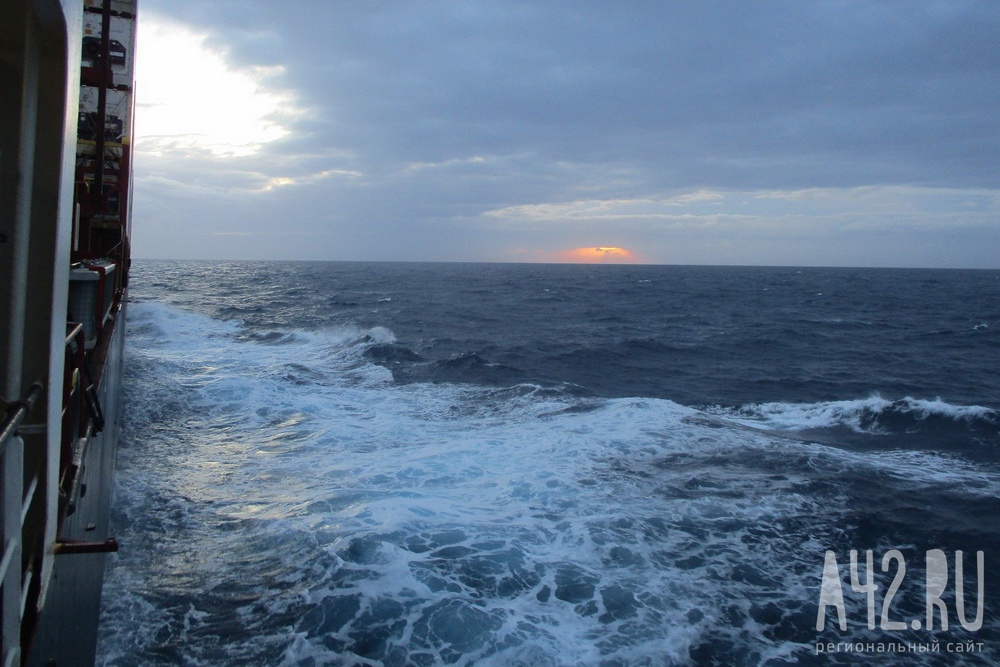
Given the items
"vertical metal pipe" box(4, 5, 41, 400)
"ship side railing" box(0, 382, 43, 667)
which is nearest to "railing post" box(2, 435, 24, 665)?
"ship side railing" box(0, 382, 43, 667)

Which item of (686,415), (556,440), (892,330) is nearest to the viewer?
(556,440)

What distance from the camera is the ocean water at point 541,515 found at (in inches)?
228

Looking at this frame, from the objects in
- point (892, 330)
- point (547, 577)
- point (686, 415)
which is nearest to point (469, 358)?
point (686, 415)

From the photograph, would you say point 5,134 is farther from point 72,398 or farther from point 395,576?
point 395,576

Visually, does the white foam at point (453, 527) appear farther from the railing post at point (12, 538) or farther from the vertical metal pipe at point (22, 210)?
the vertical metal pipe at point (22, 210)

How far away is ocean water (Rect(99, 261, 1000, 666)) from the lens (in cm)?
579

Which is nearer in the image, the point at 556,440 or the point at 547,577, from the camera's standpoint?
the point at 547,577

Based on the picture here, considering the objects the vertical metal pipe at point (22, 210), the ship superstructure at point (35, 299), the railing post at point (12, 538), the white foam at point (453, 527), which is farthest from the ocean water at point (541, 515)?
the vertical metal pipe at point (22, 210)

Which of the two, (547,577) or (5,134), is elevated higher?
(5,134)

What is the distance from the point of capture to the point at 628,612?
6.15 meters

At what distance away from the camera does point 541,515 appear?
8.24m

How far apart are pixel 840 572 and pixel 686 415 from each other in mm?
6550

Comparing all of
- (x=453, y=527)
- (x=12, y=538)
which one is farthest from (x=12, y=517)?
(x=453, y=527)

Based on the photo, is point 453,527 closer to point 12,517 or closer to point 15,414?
point 12,517
